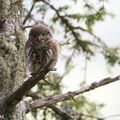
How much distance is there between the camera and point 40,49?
16.4ft

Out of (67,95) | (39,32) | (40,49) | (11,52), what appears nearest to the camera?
(40,49)

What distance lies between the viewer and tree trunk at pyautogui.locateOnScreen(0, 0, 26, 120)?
607 centimetres

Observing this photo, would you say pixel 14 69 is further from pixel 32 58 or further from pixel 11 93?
pixel 32 58

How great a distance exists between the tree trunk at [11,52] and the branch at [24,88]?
0.21 metres

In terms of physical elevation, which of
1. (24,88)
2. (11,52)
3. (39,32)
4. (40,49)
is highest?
(11,52)

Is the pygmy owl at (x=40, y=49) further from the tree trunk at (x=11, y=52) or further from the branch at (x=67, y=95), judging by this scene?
the branch at (x=67, y=95)

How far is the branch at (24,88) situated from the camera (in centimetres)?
486

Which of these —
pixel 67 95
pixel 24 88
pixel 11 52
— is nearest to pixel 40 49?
pixel 24 88

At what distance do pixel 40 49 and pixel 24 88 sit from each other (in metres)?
0.43

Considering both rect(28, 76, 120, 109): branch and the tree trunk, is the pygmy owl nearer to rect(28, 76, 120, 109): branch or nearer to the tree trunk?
the tree trunk

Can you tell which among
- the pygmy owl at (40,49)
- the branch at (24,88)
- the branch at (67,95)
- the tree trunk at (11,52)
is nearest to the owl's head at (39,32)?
the pygmy owl at (40,49)

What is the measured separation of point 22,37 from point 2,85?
552mm

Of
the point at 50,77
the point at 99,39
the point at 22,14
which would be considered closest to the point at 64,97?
the point at 22,14

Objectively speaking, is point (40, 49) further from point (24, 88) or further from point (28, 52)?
point (24, 88)
